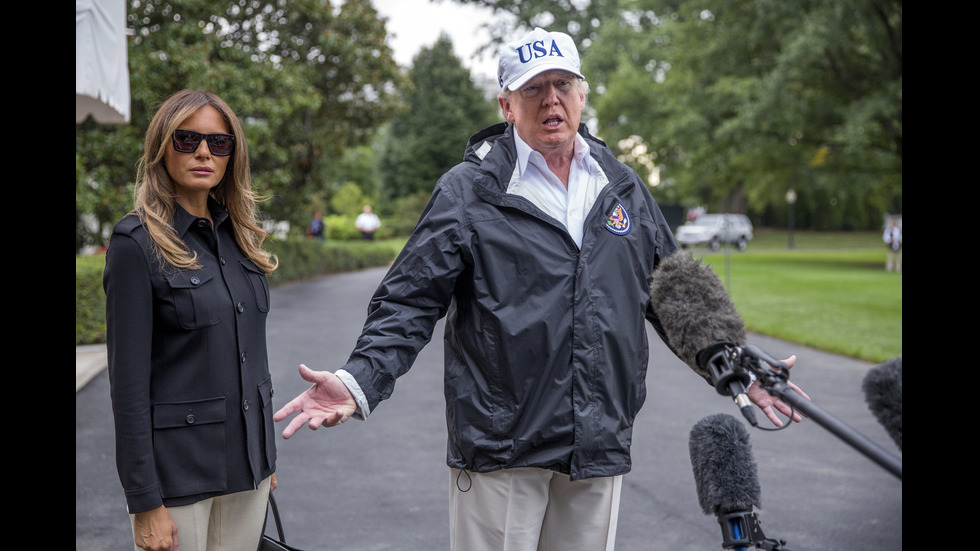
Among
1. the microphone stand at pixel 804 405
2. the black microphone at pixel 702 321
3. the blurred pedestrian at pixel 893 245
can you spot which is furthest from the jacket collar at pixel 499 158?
the blurred pedestrian at pixel 893 245

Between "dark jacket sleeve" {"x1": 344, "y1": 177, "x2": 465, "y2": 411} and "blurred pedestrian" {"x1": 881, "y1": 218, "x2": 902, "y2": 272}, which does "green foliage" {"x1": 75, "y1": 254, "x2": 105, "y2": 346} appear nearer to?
"dark jacket sleeve" {"x1": 344, "y1": 177, "x2": 465, "y2": 411}

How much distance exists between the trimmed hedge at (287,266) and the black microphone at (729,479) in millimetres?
3141

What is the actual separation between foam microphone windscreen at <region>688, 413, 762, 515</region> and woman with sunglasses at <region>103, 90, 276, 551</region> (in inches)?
53.4

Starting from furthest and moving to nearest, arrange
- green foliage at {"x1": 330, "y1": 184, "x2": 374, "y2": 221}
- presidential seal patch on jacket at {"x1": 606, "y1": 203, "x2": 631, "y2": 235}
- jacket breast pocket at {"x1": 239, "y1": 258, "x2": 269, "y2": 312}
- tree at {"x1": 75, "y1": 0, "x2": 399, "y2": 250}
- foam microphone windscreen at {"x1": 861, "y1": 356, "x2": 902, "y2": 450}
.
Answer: green foliage at {"x1": 330, "y1": 184, "x2": 374, "y2": 221} → tree at {"x1": 75, "y1": 0, "x2": 399, "y2": 250} → jacket breast pocket at {"x1": 239, "y1": 258, "x2": 269, "y2": 312} → presidential seal patch on jacket at {"x1": 606, "y1": 203, "x2": 631, "y2": 235} → foam microphone windscreen at {"x1": 861, "y1": 356, "x2": 902, "y2": 450}

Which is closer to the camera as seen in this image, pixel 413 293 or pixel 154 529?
pixel 154 529

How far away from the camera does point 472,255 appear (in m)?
2.61

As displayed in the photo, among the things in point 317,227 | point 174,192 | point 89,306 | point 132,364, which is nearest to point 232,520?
point 132,364

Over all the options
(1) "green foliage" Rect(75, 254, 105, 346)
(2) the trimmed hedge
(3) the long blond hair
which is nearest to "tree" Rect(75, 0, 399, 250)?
(2) the trimmed hedge

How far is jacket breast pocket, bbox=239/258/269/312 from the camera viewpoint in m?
2.79

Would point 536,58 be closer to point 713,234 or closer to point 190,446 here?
point 190,446

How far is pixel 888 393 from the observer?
2.37 m

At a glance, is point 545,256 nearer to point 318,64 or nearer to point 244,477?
point 244,477

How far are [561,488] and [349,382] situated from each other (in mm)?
770

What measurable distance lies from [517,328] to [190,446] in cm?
99
